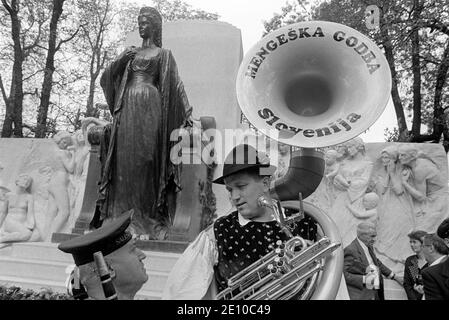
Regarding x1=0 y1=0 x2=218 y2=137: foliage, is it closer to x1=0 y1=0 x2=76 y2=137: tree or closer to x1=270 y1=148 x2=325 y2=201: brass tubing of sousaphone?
x1=0 y1=0 x2=76 y2=137: tree

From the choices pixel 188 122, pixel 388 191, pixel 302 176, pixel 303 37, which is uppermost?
pixel 303 37

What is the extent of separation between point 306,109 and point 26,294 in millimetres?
3381

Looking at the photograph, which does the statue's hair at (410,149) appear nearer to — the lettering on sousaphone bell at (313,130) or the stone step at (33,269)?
the lettering on sousaphone bell at (313,130)

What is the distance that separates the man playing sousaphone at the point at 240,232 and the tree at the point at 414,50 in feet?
33.2

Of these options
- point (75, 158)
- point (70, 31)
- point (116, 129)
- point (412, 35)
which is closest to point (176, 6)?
point (70, 31)

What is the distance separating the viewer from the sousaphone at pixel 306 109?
202 cm

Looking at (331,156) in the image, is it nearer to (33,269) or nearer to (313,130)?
(33,269)

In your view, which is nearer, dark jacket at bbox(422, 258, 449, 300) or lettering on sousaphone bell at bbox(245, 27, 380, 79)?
dark jacket at bbox(422, 258, 449, 300)

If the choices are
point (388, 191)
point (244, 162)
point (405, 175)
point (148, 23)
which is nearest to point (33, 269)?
point (148, 23)

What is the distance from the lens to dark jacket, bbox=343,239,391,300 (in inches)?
155

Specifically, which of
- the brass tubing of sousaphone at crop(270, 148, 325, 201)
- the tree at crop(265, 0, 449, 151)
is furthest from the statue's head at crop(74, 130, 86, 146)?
the tree at crop(265, 0, 449, 151)

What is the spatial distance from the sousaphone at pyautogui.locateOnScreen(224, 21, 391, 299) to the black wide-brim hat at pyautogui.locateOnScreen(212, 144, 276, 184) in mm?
116

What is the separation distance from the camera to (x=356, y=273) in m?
4.11

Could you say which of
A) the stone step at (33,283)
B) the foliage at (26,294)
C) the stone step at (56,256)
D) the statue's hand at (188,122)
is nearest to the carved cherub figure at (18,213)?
the stone step at (56,256)
